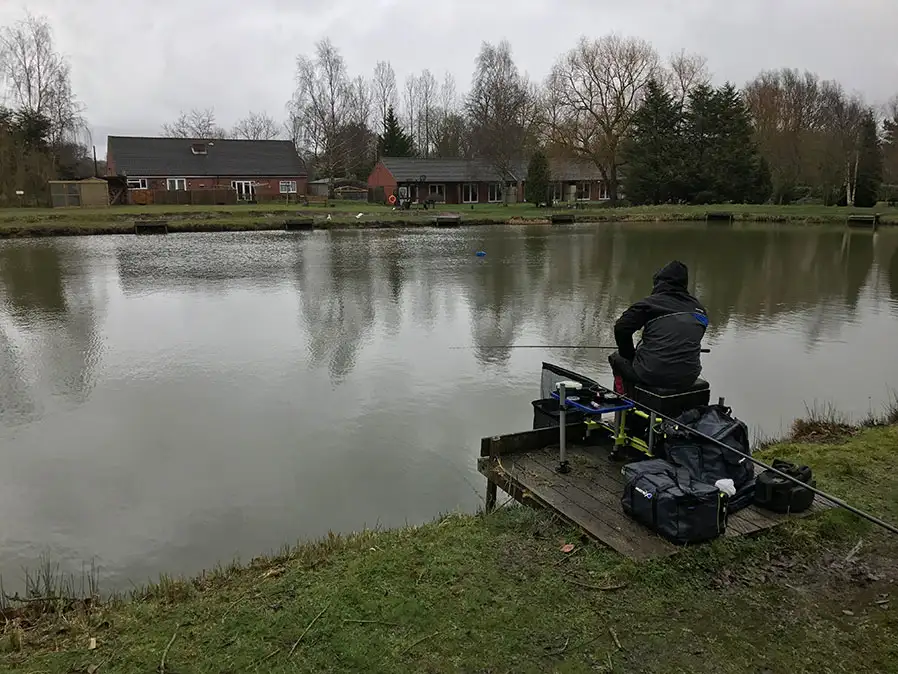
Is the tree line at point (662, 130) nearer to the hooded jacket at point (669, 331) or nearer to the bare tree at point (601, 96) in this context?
the bare tree at point (601, 96)

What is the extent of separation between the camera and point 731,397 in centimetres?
814

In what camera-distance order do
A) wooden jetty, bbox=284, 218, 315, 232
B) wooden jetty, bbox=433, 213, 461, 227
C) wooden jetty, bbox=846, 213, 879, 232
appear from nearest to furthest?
wooden jetty, bbox=284, 218, 315, 232 < wooden jetty, bbox=846, 213, 879, 232 < wooden jetty, bbox=433, 213, 461, 227

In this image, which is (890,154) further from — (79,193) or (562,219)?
(79,193)

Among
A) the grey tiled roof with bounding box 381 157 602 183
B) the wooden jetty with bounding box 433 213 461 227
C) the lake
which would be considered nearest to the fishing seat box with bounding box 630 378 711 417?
the lake

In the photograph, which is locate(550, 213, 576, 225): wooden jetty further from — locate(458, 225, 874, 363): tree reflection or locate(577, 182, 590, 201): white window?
locate(577, 182, 590, 201): white window

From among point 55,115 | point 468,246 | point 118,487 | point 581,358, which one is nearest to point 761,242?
point 468,246

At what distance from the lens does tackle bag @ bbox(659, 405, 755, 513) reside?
4.49 metres

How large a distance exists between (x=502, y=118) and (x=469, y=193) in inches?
254

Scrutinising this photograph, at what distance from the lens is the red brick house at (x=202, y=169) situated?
4509 cm

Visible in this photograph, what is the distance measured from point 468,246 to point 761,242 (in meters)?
11.0

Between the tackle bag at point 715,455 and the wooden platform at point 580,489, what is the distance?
0.16 m

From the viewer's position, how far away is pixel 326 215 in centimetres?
3728

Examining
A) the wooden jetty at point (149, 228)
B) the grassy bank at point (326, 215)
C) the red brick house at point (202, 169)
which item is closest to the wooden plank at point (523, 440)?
the wooden jetty at point (149, 228)

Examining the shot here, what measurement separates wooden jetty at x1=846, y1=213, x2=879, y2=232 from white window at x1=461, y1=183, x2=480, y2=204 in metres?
24.6
